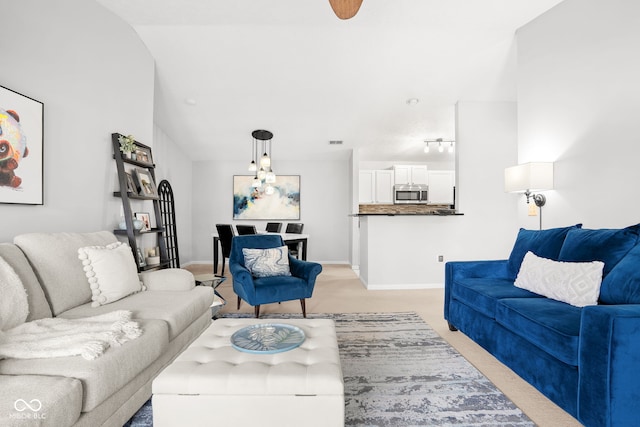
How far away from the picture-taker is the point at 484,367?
227cm

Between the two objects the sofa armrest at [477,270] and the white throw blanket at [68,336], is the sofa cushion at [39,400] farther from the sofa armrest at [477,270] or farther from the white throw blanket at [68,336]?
the sofa armrest at [477,270]

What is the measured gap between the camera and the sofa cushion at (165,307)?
1998mm

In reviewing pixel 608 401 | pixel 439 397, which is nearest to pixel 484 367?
pixel 439 397

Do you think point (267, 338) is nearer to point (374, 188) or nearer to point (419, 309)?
point (419, 309)

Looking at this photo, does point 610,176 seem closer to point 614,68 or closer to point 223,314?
point 614,68

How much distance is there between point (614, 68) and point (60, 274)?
404 centimetres

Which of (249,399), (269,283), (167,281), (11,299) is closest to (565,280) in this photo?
(249,399)

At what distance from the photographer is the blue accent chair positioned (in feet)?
9.92

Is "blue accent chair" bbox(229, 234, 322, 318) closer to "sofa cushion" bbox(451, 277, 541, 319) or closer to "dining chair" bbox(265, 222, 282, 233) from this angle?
"sofa cushion" bbox(451, 277, 541, 319)

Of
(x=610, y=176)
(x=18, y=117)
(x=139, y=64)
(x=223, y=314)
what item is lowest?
(x=223, y=314)

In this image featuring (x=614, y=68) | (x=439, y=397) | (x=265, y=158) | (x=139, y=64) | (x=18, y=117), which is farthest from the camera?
(x=265, y=158)

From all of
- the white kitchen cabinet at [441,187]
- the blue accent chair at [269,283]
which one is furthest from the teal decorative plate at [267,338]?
the white kitchen cabinet at [441,187]

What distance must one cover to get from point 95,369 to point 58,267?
1.03 metres

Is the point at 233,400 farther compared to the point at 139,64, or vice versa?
the point at 139,64
